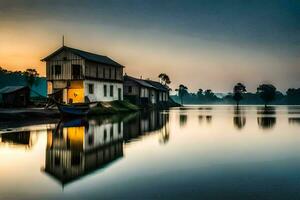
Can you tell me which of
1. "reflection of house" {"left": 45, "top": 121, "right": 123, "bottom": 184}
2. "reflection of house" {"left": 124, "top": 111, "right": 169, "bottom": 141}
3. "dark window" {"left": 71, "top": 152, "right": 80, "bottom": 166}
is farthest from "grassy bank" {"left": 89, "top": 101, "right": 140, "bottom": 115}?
"dark window" {"left": 71, "top": 152, "right": 80, "bottom": 166}

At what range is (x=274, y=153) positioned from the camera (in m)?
15.4

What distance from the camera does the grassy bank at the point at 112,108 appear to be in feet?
160

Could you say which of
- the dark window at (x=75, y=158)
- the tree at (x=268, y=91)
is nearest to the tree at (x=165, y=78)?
the tree at (x=268, y=91)

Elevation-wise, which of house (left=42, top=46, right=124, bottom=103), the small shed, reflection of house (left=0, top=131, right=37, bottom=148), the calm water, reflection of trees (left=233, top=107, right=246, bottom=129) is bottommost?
the calm water

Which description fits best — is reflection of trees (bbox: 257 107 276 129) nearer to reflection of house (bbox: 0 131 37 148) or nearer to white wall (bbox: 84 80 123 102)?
reflection of house (bbox: 0 131 37 148)

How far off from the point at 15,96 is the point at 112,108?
52.2ft

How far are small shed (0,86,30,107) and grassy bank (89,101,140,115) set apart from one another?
37.7 ft

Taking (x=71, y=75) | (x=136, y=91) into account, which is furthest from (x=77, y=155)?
(x=136, y=91)

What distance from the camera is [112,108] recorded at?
54594 millimetres

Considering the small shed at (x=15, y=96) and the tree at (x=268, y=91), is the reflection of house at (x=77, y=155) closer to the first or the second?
the small shed at (x=15, y=96)

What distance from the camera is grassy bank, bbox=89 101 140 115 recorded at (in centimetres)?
4883

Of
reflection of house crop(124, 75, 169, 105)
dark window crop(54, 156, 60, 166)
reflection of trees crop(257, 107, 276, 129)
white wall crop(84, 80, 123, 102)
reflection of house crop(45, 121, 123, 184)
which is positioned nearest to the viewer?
reflection of house crop(45, 121, 123, 184)

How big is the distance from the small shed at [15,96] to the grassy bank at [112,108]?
11488 mm

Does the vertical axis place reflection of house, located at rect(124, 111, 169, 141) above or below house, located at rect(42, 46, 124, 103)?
below
